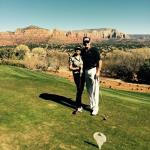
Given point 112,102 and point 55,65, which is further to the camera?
point 55,65

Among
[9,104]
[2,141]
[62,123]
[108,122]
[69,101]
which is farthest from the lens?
[69,101]

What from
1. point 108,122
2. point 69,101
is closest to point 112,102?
point 69,101

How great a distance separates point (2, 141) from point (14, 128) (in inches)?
36.4

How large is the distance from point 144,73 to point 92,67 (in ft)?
187

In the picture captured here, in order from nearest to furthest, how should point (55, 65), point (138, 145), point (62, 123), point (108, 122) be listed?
point (138, 145)
point (62, 123)
point (108, 122)
point (55, 65)

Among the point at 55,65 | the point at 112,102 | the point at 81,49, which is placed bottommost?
the point at 55,65

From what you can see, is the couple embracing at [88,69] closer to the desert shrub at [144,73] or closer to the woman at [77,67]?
the woman at [77,67]

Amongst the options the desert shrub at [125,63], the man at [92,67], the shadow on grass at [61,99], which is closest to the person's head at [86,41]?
the man at [92,67]

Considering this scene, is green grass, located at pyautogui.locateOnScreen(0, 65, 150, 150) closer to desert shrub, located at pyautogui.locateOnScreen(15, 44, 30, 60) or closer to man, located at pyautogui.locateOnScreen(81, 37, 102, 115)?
man, located at pyautogui.locateOnScreen(81, 37, 102, 115)

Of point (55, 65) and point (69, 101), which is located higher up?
point (69, 101)

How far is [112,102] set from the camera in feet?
46.0

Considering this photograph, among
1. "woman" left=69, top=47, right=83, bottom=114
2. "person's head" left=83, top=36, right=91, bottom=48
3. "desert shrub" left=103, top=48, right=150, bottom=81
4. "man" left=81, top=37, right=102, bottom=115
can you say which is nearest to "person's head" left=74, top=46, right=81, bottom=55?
"woman" left=69, top=47, right=83, bottom=114

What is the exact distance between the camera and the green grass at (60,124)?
817 cm

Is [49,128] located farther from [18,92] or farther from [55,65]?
[55,65]
